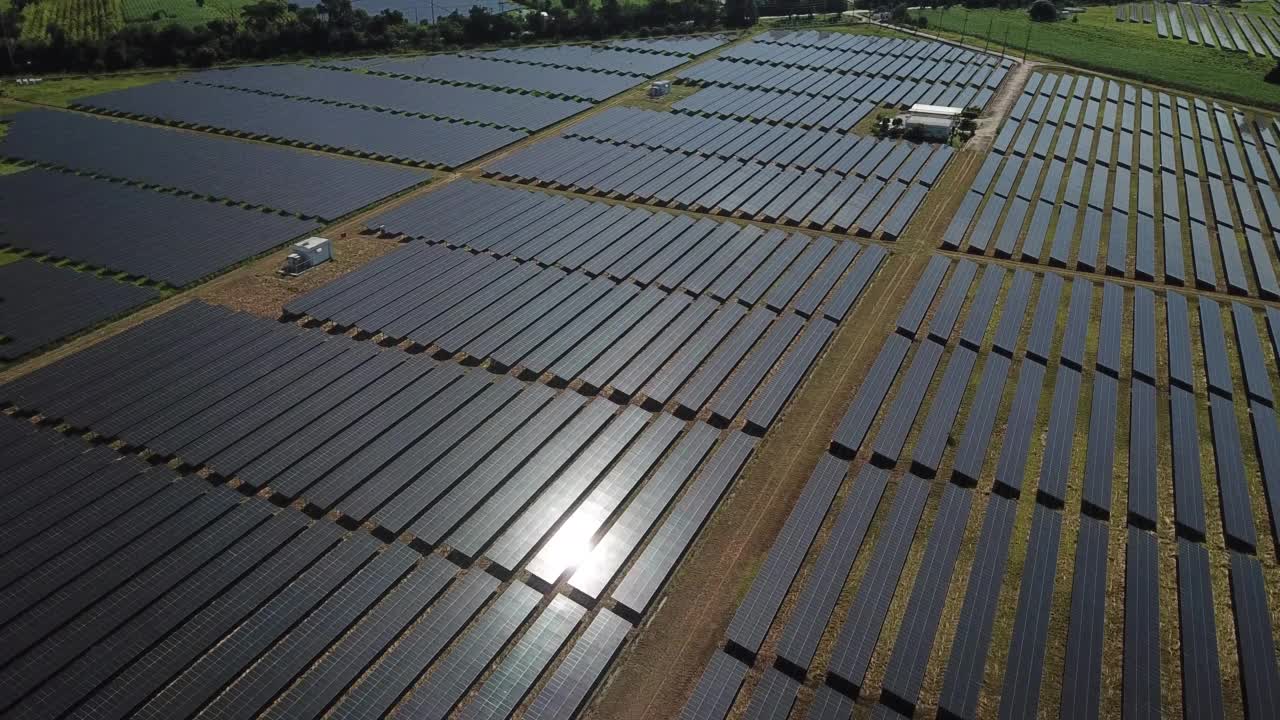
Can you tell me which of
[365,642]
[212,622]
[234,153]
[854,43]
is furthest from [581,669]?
[854,43]

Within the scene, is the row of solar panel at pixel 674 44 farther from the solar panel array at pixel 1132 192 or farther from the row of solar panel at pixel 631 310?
the row of solar panel at pixel 631 310

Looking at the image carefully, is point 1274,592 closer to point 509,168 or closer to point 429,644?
point 429,644

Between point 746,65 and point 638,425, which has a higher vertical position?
point 746,65

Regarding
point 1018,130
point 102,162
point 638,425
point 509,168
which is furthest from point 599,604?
point 1018,130

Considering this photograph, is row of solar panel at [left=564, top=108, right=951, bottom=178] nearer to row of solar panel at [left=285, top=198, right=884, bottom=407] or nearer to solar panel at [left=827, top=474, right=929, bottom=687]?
row of solar panel at [left=285, top=198, right=884, bottom=407]

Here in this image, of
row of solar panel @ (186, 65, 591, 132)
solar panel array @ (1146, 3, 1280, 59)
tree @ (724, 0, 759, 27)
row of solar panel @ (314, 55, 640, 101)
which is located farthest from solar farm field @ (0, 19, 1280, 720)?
solar panel array @ (1146, 3, 1280, 59)
